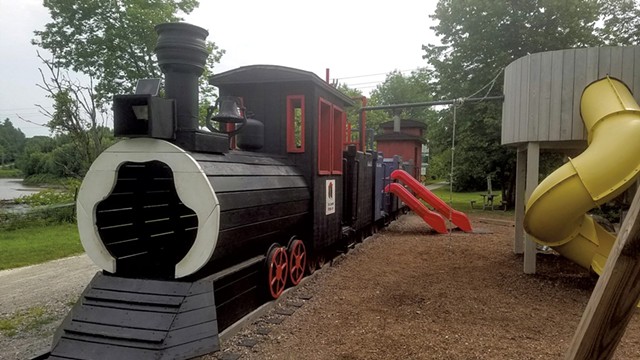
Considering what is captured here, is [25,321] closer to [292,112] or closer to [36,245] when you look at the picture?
[292,112]

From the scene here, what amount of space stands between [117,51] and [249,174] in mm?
15986

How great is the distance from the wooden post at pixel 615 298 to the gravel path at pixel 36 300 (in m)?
4.47

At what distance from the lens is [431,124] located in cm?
2162

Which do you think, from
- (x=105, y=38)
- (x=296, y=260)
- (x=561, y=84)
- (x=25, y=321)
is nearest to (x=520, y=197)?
(x=561, y=84)

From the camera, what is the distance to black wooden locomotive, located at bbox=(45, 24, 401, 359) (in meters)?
3.45

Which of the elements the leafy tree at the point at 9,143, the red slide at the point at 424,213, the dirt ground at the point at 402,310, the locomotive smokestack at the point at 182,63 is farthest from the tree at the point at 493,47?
the leafy tree at the point at 9,143

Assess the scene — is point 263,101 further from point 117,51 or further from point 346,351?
point 117,51

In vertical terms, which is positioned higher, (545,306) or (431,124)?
(431,124)

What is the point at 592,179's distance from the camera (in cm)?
483

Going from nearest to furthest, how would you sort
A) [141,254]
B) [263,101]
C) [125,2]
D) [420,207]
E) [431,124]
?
[141,254] → [263,101] → [420,207] → [125,2] → [431,124]

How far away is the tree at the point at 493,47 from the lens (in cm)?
1802

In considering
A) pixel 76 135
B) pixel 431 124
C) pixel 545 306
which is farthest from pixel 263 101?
pixel 431 124

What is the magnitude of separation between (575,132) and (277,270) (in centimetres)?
478

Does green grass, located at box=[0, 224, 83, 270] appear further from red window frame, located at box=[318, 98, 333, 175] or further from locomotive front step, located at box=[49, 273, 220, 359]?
red window frame, located at box=[318, 98, 333, 175]
